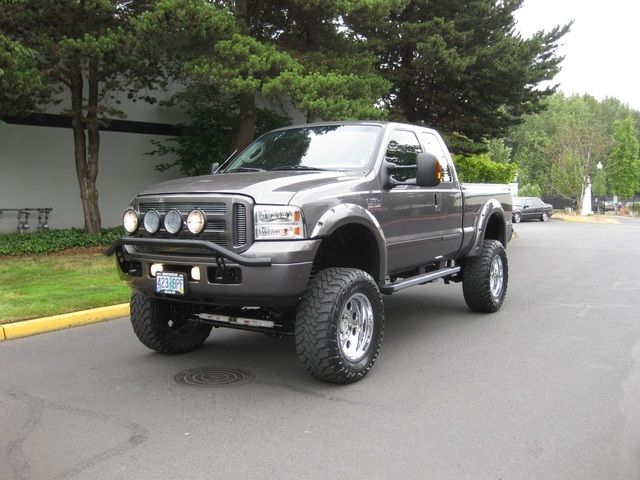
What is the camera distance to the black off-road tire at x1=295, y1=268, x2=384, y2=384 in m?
4.73

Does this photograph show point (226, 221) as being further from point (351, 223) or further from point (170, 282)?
point (351, 223)

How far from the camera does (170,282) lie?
15.8 ft

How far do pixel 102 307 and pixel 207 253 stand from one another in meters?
3.91

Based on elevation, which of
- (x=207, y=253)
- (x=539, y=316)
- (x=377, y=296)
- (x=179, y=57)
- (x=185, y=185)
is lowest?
(x=539, y=316)

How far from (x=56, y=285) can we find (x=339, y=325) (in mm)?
6215

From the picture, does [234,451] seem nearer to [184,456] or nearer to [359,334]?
[184,456]

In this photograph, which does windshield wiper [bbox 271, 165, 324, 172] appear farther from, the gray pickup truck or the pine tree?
the pine tree

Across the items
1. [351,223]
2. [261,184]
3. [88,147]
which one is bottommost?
[351,223]

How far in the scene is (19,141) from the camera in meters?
14.7

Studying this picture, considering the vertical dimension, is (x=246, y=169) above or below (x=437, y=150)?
below

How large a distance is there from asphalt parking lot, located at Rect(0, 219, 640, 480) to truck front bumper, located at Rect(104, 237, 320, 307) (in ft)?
2.62

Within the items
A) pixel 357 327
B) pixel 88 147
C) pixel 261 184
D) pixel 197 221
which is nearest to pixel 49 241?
pixel 88 147

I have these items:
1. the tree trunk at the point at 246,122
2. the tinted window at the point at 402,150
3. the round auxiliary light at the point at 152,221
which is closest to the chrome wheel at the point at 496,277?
the tinted window at the point at 402,150

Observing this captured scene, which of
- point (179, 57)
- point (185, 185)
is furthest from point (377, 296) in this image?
point (179, 57)
